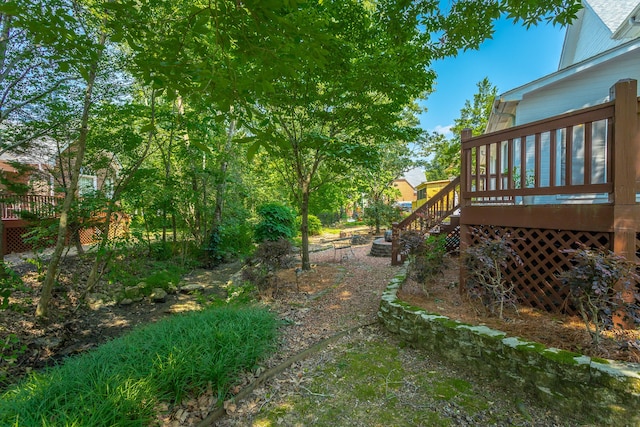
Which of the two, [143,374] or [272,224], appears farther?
[272,224]

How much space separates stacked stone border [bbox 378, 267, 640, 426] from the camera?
2100mm

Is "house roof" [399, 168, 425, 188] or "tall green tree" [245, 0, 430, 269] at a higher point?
"house roof" [399, 168, 425, 188]

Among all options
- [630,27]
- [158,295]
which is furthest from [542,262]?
[158,295]

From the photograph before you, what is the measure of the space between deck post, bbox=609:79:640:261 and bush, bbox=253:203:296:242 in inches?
318

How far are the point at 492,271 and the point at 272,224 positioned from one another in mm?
7215

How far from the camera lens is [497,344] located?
2.71 m

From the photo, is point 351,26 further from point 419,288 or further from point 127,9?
point 419,288

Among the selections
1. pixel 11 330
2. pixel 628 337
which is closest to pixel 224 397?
pixel 628 337

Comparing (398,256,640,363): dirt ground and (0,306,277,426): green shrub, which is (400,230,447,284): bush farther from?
(0,306,277,426): green shrub

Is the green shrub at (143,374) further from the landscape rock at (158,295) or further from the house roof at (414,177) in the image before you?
the house roof at (414,177)

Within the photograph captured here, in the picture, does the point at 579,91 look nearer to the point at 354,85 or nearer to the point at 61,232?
the point at 354,85

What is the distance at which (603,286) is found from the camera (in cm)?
246

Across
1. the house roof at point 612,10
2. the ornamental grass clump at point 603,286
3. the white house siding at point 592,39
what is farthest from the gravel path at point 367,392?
the house roof at point 612,10

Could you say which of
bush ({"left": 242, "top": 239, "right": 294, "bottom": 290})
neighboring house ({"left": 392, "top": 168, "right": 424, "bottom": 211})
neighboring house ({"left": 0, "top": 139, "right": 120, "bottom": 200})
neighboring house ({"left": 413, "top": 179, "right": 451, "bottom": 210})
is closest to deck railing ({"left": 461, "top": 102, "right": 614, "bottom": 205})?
bush ({"left": 242, "top": 239, "right": 294, "bottom": 290})
